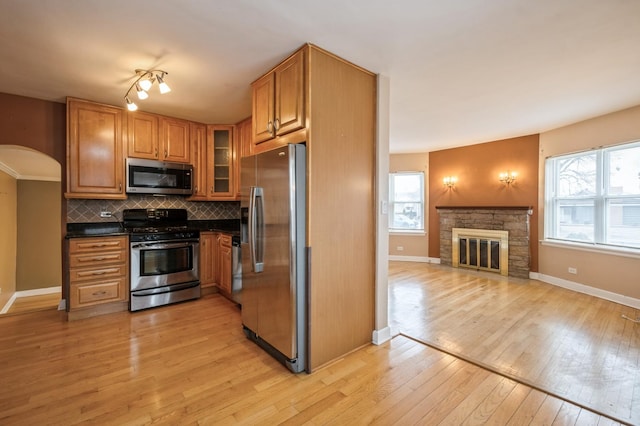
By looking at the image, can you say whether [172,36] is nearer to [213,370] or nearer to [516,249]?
[213,370]

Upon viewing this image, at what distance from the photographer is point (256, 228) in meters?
2.45

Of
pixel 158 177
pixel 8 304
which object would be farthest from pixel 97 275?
pixel 8 304

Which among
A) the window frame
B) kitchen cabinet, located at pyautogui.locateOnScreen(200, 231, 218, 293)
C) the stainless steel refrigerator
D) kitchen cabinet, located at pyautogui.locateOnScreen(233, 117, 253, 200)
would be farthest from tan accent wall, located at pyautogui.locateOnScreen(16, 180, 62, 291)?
the window frame

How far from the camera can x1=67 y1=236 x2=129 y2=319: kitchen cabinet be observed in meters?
3.20

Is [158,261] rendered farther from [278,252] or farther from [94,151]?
[278,252]

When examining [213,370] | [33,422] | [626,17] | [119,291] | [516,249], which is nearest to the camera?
[33,422]

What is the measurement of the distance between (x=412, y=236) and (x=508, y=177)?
7.58 feet

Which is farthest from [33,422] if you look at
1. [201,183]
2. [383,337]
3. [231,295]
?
[201,183]

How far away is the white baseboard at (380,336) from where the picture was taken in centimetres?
264

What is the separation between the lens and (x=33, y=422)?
5.50 feet

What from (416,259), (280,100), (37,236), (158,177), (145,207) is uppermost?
(280,100)

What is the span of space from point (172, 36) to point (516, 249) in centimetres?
601

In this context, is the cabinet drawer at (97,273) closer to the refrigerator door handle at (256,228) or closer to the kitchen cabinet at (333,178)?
the refrigerator door handle at (256,228)

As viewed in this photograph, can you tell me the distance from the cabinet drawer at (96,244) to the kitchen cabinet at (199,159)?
1146 mm
